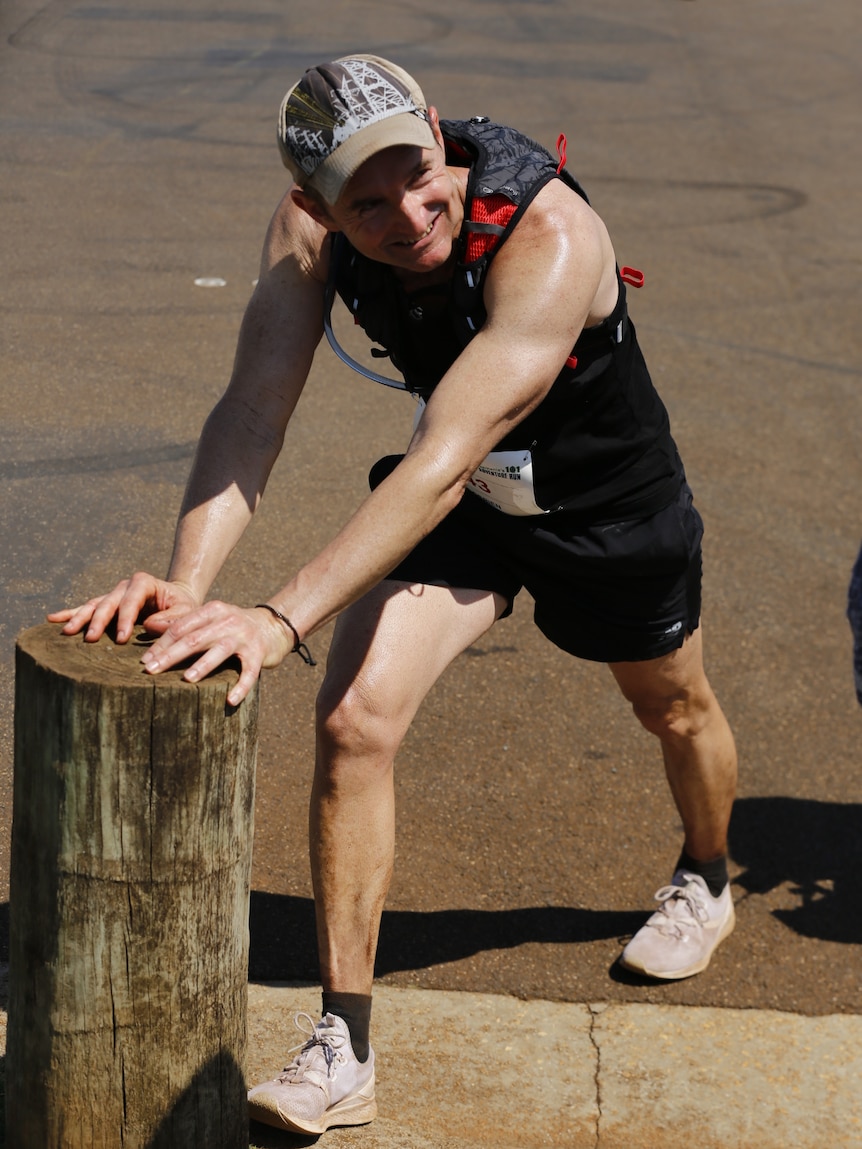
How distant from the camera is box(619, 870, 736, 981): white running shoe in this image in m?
3.64

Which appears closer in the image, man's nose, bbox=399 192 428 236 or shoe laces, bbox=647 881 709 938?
man's nose, bbox=399 192 428 236

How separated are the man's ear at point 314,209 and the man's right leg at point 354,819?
0.74 m

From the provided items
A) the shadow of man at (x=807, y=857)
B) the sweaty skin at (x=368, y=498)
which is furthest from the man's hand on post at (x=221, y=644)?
the shadow of man at (x=807, y=857)

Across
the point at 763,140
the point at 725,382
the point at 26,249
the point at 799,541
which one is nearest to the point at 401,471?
the point at 799,541

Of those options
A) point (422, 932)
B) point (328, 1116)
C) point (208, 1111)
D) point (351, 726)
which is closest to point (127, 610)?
point (351, 726)

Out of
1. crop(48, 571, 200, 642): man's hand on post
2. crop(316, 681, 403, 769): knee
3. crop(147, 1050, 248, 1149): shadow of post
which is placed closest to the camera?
crop(48, 571, 200, 642): man's hand on post

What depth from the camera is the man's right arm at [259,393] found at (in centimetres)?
284

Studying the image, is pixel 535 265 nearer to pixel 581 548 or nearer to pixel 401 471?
pixel 401 471

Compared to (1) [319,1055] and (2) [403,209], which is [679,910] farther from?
(2) [403,209]

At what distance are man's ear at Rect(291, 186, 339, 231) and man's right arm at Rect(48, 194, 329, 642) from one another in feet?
0.73

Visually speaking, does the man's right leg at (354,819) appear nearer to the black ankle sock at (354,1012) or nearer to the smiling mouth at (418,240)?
the black ankle sock at (354,1012)

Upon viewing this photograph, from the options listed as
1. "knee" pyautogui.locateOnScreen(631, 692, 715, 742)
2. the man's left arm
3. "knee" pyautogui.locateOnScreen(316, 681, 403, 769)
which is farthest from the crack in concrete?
the man's left arm

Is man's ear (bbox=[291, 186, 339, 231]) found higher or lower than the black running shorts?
higher

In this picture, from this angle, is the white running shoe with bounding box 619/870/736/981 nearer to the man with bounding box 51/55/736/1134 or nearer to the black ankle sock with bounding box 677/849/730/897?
the black ankle sock with bounding box 677/849/730/897
